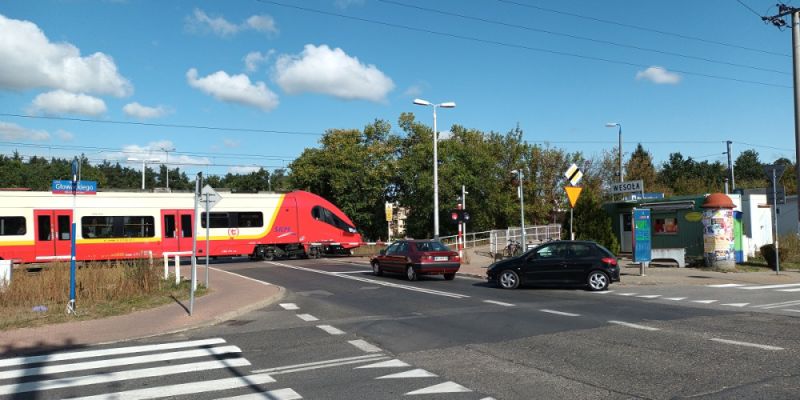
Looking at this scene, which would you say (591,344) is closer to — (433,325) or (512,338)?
(512,338)

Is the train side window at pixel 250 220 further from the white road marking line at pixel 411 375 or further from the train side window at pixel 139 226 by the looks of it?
the white road marking line at pixel 411 375

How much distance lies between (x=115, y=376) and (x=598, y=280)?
526 inches

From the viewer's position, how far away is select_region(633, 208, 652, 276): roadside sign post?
2098 centimetres

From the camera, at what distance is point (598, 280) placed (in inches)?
668

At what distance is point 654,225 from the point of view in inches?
1127

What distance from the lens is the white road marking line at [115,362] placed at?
7656 mm

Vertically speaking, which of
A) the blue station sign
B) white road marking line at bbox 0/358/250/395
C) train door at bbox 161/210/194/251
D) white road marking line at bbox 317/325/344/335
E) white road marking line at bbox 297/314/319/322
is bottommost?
white road marking line at bbox 297/314/319/322

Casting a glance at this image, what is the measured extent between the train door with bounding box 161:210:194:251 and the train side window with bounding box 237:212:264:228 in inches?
115

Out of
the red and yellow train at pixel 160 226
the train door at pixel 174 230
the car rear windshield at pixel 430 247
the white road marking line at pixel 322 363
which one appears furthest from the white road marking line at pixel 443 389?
the train door at pixel 174 230

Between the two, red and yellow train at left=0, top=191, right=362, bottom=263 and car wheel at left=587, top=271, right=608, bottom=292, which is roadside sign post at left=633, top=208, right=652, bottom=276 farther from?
red and yellow train at left=0, top=191, right=362, bottom=263

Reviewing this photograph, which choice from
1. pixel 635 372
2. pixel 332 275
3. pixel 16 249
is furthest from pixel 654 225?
pixel 16 249

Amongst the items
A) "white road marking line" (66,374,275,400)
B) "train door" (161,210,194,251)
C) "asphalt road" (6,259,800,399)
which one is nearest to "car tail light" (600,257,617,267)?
"asphalt road" (6,259,800,399)

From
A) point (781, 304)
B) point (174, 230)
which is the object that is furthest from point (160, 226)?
point (781, 304)

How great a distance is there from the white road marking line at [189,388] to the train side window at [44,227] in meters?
23.3
